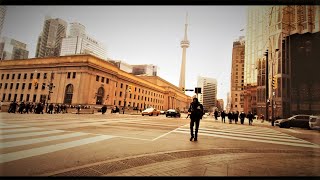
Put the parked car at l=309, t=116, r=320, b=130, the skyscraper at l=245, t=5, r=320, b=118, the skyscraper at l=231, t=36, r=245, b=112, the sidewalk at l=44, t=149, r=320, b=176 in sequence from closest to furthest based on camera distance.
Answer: the sidewalk at l=44, t=149, r=320, b=176
the parked car at l=309, t=116, r=320, b=130
the skyscraper at l=245, t=5, r=320, b=118
the skyscraper at l=231, t=36, r=245, b=112

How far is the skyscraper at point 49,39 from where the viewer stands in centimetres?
17218

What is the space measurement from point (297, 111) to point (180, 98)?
10864 cm

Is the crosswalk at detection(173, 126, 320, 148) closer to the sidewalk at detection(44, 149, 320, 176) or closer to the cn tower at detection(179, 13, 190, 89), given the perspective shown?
the sidewalk at detection(44, 149, 320, 176)

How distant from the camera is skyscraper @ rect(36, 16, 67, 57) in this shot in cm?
17218

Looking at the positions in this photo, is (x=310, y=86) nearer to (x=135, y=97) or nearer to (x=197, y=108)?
(x=197, y=108)

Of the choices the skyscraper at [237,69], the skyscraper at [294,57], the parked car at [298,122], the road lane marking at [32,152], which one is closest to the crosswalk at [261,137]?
the road lane marking at [32,152]

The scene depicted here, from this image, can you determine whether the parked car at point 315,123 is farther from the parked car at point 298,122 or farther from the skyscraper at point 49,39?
the skyscraper at point 49,39

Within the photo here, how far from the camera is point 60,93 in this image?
5353cm

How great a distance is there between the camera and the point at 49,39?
568 ft

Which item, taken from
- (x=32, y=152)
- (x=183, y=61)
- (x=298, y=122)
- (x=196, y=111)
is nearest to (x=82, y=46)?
(x=183, y=61)

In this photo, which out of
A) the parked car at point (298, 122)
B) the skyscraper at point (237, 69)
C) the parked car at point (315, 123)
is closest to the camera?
the parked car at point (315, 123)

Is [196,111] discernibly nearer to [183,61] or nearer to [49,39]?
[183,61]

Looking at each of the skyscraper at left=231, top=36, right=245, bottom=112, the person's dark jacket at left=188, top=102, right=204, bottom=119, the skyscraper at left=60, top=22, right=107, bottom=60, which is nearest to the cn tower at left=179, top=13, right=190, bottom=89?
the skyscraper at left=231, top=36, right=245, bottom=112

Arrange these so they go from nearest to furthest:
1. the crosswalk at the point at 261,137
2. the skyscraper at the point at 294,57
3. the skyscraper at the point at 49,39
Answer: the crosswalk at the point at 261,137 < the skyscraper at the point at 294,57 < the skyscraper at the point at 49,39
